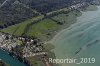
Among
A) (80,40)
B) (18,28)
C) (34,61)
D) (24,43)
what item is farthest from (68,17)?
(34,61)

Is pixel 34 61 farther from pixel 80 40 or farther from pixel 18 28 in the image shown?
pixel 18 28

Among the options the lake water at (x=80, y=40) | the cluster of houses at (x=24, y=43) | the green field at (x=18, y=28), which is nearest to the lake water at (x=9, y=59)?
the cluster of houses at (x=24, y=43)

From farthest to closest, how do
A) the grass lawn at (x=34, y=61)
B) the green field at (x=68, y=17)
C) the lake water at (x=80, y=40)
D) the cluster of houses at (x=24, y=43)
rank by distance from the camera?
the green field at (x=68, y=17) → the cluster of houses at (x=24, y=43) → the lake water at (x=80, y=40) → the grass lawn at (x=34, y=61)

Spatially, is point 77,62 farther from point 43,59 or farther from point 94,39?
point 94,39

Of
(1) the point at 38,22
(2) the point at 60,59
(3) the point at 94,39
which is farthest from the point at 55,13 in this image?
(2) the point at 60,59

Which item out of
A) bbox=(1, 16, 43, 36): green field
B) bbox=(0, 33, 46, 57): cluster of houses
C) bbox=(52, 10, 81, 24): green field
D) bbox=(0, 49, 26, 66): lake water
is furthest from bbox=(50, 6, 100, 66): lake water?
bbox=(1, 16, 43, 36): green field

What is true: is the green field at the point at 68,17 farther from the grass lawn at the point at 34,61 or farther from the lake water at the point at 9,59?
the lake water at the point at 9,59

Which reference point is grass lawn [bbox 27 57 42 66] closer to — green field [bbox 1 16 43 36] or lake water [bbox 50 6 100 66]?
lake water [bbox 50 6 100 66]
